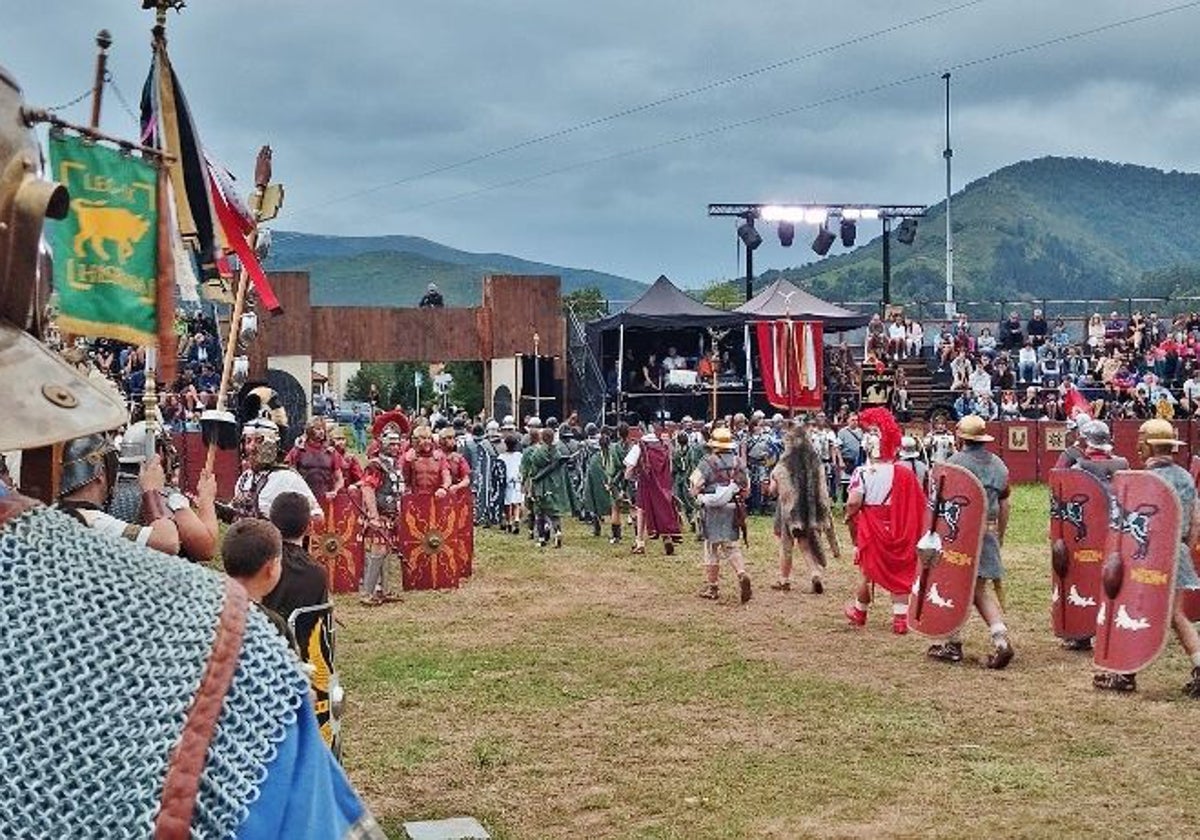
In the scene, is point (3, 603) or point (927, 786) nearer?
point (3, 603)

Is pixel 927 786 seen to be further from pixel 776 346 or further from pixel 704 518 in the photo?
pixel 776 346

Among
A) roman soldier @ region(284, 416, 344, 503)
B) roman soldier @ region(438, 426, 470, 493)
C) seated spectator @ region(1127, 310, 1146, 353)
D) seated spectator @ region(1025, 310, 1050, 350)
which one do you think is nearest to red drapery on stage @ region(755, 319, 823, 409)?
roman soldier @ region(438, 426, 470, 493)

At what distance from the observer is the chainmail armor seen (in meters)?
1.37

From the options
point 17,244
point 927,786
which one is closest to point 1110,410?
point 927,786

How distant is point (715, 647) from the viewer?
11.0 meters

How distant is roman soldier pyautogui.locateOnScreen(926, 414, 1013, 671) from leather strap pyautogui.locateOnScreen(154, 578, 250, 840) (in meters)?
9.17

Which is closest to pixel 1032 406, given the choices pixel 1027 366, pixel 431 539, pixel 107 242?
pixel 1027 366

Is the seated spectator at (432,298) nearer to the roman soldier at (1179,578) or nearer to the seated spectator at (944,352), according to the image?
the seated spectator at (944,352)

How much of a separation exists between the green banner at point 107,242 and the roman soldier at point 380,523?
7.76 metres

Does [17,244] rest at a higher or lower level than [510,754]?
higher

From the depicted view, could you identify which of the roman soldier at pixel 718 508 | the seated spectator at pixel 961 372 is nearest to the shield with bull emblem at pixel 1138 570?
the roman soldier at pixel 718 508

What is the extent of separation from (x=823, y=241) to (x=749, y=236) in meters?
2.41

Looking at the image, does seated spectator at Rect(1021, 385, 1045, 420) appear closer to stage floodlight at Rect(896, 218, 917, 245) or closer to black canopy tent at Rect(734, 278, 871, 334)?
black canopy tent at Rect(734, 278, 871, 334)

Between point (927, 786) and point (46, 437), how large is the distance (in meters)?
6.28
